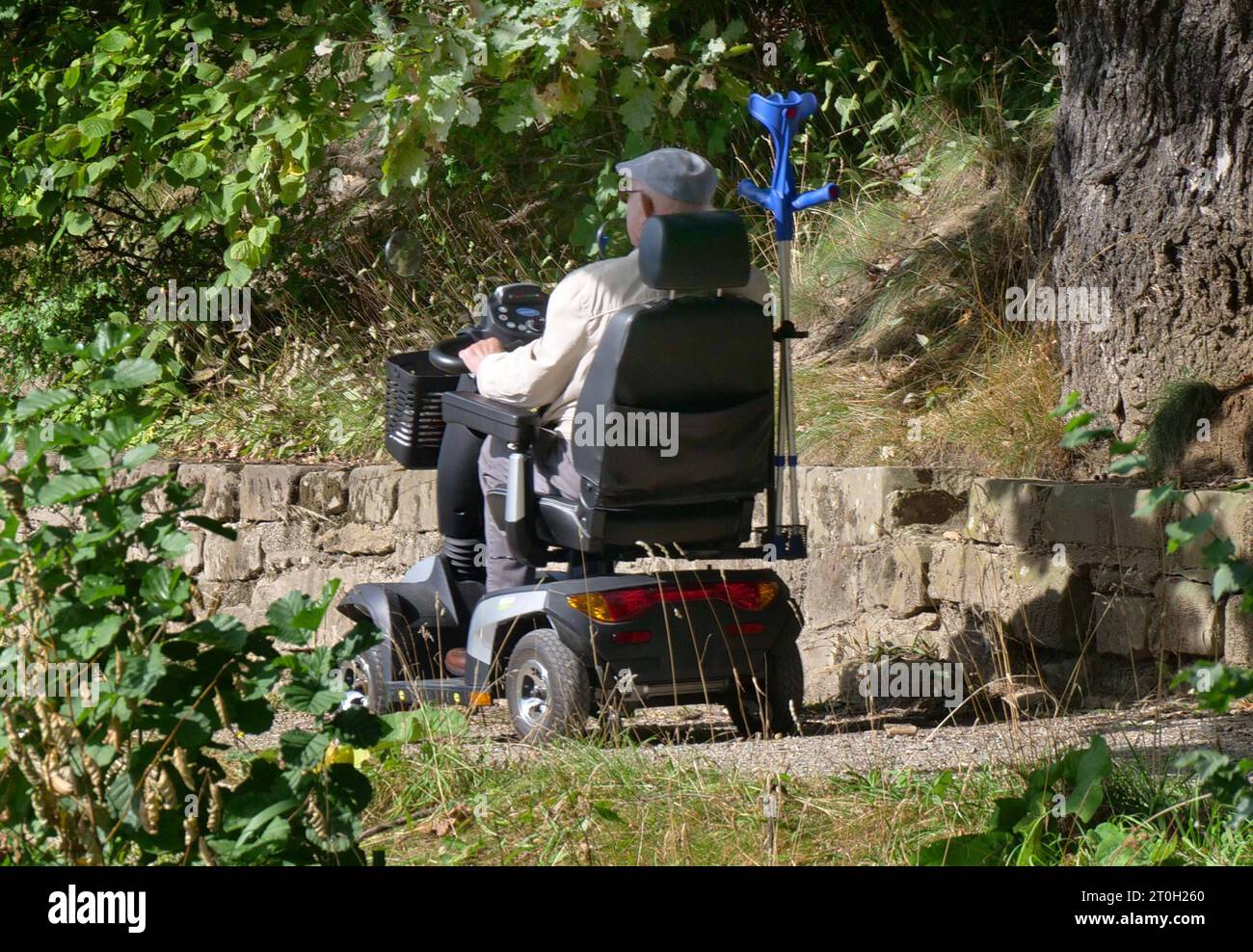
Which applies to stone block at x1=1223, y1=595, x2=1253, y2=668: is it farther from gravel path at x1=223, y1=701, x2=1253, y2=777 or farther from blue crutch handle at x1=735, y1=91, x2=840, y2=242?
blue crutch handle at x1=735, y1=91, x2=840, y2=242

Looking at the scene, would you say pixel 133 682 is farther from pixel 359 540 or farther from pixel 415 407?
pixel 359 540

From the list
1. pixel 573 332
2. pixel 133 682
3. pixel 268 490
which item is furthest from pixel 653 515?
pixel 268 490

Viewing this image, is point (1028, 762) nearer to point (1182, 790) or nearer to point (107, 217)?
point (1182, 790)

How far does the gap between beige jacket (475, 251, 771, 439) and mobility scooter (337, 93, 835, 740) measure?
0.09 meters

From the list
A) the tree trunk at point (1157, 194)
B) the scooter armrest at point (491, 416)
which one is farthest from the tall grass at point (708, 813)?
the tree trunk at point (1157, 194)

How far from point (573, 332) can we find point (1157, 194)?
7.83 ft

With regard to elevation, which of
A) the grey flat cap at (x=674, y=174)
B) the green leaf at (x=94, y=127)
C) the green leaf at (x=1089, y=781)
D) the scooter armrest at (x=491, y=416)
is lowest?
the green leaf at (x=1089, y=781)

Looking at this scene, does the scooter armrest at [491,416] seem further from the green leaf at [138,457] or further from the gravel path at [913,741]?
the green leaf at [138,457]

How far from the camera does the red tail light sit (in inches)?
173

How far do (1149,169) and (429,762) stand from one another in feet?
11.2

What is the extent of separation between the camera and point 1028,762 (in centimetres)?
353

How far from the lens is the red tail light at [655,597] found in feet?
14.4

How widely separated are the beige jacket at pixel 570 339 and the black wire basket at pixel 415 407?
1.65ft

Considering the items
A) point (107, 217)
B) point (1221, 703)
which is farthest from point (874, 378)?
point (107, 217)
